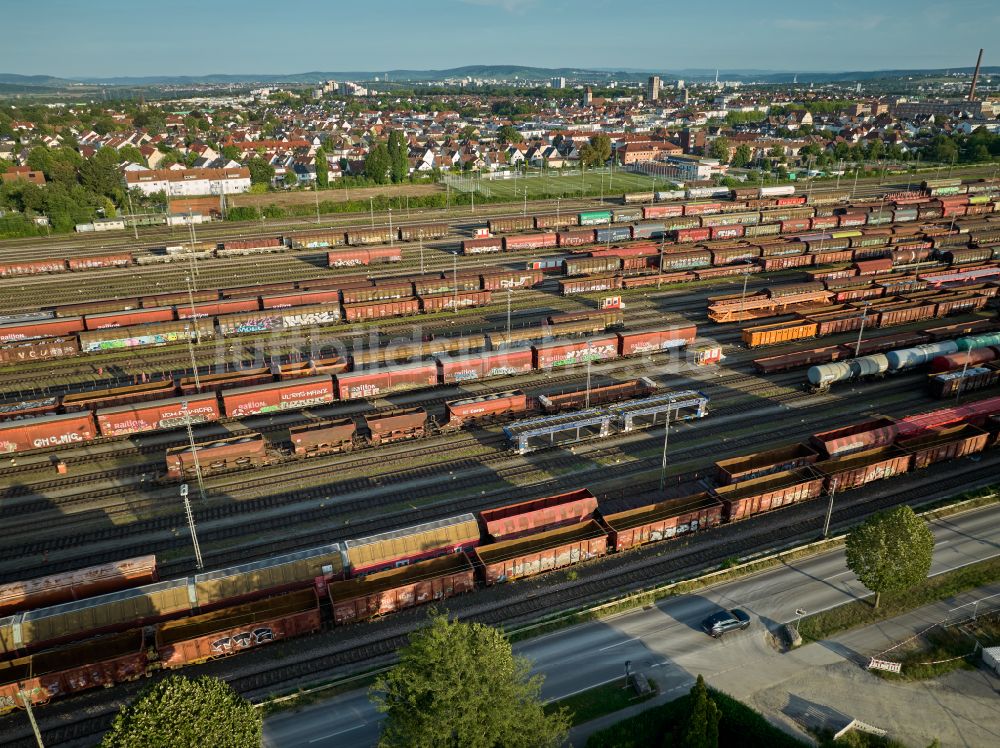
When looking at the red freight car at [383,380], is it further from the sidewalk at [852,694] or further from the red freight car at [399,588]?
the sidewalk at [852,694]

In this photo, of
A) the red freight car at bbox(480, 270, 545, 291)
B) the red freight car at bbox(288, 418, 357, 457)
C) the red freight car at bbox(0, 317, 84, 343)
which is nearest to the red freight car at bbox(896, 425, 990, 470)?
the red freight car at bbox(288, 418, 357, 457)

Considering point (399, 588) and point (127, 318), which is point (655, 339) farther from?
point (127, 318)

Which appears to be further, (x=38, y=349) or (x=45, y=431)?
(x=38, y=349)

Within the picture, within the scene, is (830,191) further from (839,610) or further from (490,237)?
(839,610)

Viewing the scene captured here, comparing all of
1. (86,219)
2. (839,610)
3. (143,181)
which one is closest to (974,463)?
(839,610)

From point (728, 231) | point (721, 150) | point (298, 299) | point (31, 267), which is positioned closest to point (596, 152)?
point (721, 150)

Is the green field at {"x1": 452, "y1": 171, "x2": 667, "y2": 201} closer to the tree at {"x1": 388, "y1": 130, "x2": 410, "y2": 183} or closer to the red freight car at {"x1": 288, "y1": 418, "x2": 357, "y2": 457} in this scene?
the tree at {"x1": 388, "y1": 130, "x2": 410, "y2": 183}
